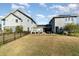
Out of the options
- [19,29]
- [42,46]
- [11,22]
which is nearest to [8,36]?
[19,29]

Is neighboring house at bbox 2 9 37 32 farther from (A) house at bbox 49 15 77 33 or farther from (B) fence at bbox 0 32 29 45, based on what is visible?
(A) house at bbox 49 15 77 33

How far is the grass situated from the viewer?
328 inches

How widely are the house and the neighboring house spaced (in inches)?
39.1

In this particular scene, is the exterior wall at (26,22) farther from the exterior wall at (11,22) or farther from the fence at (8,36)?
the fence at (8,36)

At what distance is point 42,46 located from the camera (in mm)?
9281

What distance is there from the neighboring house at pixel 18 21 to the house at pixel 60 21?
993 millimetres

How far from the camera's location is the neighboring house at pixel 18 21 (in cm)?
1067

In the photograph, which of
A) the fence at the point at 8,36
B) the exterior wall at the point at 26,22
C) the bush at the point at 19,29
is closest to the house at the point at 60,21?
the exterior wall at the point at 26,22

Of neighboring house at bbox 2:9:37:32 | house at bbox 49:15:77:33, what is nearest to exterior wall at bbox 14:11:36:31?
neighboring house at bbox 2:9:37:32

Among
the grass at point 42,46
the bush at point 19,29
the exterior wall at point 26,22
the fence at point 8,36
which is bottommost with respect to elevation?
the grass at point 42,46

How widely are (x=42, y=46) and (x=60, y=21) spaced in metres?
3.21

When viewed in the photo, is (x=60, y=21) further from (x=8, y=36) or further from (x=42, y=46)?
(x=8, y=36)

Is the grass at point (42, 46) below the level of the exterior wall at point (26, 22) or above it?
below

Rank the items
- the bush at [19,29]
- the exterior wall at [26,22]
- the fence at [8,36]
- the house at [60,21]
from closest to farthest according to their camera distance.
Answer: the fence at [8,36] → the bush at [19,29] → the exterior wall at [26,22] → the house at [60,21]
